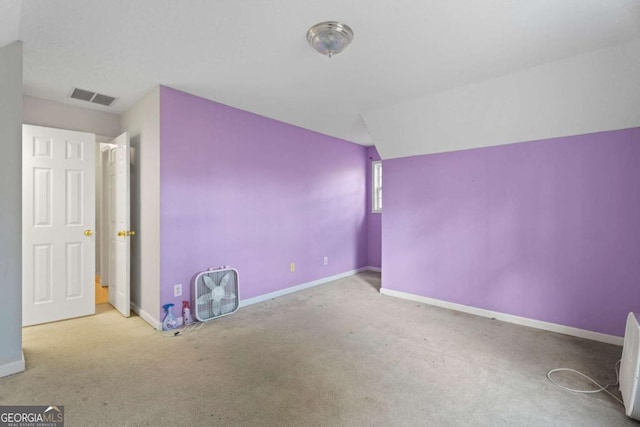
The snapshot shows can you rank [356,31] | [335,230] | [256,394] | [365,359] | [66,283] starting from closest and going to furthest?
[256,394], [356,31], [365,359], [66,283], [335,230]

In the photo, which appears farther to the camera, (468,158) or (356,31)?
(468,158)

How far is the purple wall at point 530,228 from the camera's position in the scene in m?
2.60

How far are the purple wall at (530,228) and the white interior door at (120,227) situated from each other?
3252mm

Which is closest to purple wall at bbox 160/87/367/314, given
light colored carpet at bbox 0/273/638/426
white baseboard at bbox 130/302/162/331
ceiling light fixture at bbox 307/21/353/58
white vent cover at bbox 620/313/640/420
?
white baseboard at bbox 130/302/162/331

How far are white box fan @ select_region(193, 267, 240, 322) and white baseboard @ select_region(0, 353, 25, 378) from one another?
1.28 metres

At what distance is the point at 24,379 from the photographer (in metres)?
2.03

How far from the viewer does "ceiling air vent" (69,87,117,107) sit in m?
3.01

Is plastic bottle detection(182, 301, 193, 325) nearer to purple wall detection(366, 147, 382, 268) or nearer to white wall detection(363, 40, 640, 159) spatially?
white wall detection(363, 40, 640, 159)

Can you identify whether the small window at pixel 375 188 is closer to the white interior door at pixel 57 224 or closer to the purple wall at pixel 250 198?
the purple wall at pixel 250 198

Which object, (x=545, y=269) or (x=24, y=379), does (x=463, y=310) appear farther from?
(x=24, y=379)

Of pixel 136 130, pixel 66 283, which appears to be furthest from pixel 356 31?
pixel 66 283

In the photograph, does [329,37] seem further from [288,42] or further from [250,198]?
[250,198]

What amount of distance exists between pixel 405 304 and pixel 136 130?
379 centimetres

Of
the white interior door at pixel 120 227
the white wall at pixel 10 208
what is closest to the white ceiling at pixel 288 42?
the white wall at pixel 10 208
